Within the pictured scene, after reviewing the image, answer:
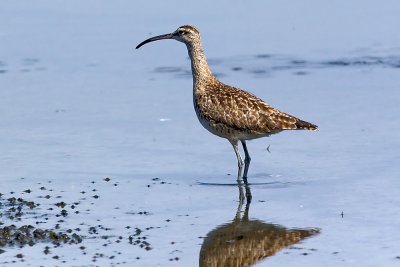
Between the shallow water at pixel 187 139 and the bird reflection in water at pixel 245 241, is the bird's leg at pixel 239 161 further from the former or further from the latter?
the bird reflection in water at pixel 245 241

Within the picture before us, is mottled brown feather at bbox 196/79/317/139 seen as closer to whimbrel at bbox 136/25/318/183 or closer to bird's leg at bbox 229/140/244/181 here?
whimbrel at bbox 136/25/318/183

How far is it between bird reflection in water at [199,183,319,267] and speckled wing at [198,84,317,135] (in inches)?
87.0

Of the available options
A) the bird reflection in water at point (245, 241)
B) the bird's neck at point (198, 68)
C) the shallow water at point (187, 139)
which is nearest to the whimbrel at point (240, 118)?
the bird's neck at point (198, 68)

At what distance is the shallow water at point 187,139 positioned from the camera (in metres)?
11.8

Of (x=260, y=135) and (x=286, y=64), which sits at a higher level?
(x=286, y=64)

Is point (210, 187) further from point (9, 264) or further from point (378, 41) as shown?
point (378, 41)

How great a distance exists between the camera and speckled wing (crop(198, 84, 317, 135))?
1477 cm

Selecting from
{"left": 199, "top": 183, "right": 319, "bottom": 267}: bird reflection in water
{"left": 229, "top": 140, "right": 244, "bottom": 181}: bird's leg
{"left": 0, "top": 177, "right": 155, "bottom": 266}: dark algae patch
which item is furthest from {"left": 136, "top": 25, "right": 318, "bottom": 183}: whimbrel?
{"left": 199, "top": 183, "right": 319, "bottom": 267}: bird reflection in water

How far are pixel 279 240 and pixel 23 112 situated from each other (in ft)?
21.5

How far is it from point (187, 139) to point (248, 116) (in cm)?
155

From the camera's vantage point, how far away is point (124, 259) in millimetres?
11141

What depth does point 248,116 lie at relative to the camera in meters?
14.8

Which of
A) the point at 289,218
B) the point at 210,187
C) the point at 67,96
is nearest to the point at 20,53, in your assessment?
the point at 67,96

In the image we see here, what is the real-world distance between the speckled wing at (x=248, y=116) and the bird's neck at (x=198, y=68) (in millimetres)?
518
